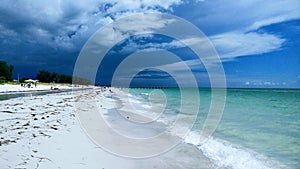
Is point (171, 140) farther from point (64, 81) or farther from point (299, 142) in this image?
point (64, 81)

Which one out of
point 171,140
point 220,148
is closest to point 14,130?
point 171,140

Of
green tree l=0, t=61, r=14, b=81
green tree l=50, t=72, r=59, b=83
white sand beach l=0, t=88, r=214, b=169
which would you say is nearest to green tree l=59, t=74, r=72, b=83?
green tree l=50, t=72, r=59, b=83

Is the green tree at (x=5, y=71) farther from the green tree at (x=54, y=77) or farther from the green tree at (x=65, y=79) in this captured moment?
the green tree at (x=65, y=79)

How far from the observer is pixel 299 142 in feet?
33.2

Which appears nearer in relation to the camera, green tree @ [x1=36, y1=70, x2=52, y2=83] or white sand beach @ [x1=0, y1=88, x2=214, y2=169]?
white sand beach @ [x1=0, y1=88, x2=214, y2=169]

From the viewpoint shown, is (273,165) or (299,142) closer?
(273,165)

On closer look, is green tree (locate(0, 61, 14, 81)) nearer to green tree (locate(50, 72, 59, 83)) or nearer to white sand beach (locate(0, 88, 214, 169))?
green tree (locate(50, 72, 59, 83))

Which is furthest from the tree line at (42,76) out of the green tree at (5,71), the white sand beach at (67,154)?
the white sand beach at (67,154)

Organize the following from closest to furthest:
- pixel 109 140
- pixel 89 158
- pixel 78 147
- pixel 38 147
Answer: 1. pixel 89 158
2. pixel 38 147
3. pixel 78 147
4. pixel 109 140

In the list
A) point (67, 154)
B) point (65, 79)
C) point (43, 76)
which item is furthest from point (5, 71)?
point (67, 154)

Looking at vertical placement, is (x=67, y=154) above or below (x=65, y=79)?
below

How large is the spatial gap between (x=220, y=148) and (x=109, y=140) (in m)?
4.16

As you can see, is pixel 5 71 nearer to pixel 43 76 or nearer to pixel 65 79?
pixel 43 76

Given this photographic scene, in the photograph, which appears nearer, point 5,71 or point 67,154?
point 67,154
